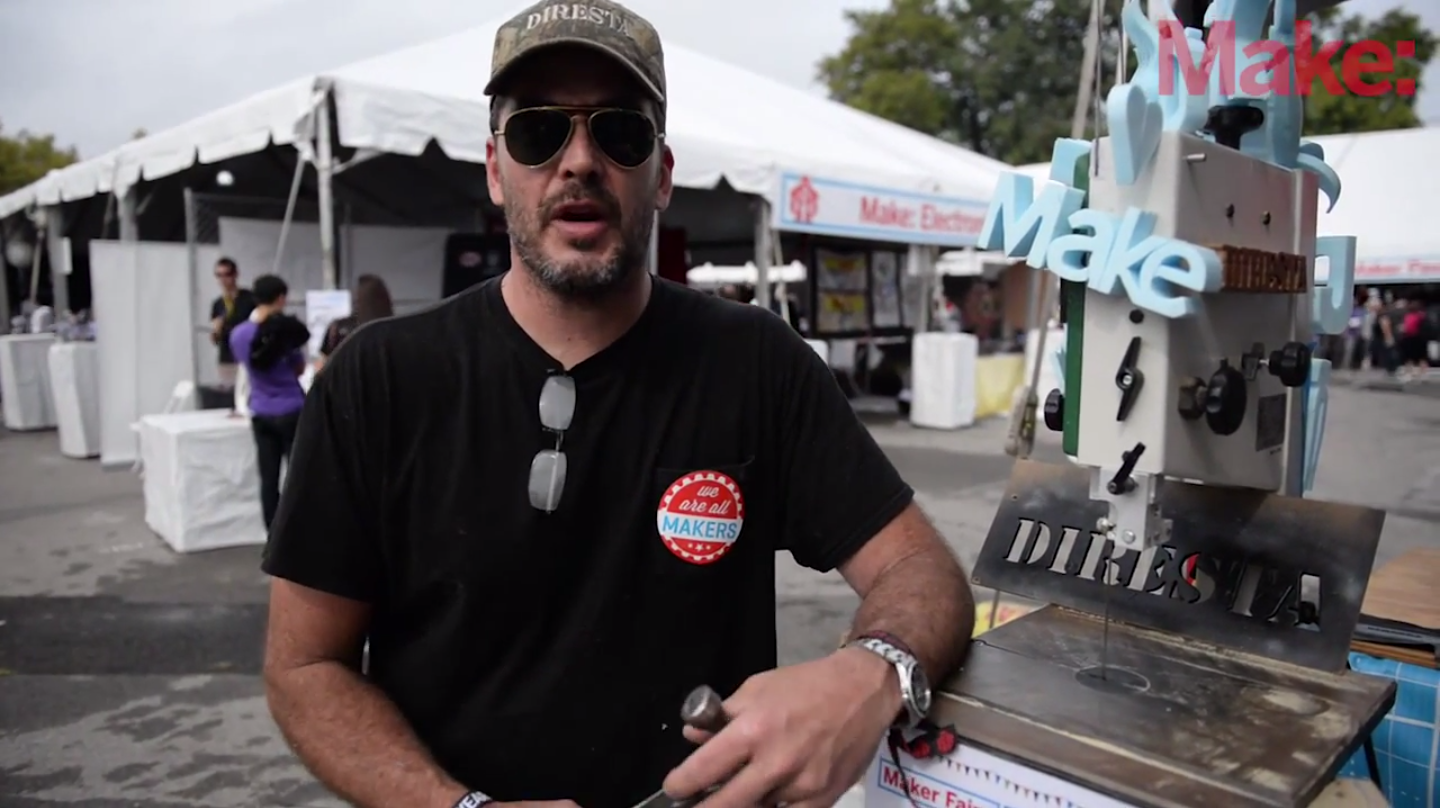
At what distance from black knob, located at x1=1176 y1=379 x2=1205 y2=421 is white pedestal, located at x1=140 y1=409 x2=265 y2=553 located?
575cm

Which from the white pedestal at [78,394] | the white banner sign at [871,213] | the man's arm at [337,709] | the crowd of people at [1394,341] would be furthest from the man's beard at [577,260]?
the crowd of people at [1394,341]

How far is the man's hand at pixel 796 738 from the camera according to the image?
3.25 ft

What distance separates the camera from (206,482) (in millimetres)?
5773

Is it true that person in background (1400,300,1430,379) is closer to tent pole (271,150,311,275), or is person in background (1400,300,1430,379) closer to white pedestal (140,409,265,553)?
tent pole (271,150,311,275)

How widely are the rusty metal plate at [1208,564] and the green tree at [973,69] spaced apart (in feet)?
97.0

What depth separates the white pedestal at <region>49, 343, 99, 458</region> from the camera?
8.99 meters

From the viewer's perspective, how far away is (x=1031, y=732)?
42.6 inches

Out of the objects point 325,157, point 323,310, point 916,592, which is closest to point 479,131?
point 325,157

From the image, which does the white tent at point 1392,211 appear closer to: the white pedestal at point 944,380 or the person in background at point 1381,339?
the white pedestal at point 944,380

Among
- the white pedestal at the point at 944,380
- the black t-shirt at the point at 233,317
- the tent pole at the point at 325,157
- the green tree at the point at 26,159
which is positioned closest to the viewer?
the tent pole at the point at 325,157

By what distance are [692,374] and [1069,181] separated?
1.88ft

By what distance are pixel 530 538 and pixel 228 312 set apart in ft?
22.3

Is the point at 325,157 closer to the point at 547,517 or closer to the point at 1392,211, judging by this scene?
the point at 547,517

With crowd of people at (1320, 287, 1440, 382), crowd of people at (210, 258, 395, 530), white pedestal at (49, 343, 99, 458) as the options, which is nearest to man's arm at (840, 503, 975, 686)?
crowd of people at (210, 258, 395, 530)
